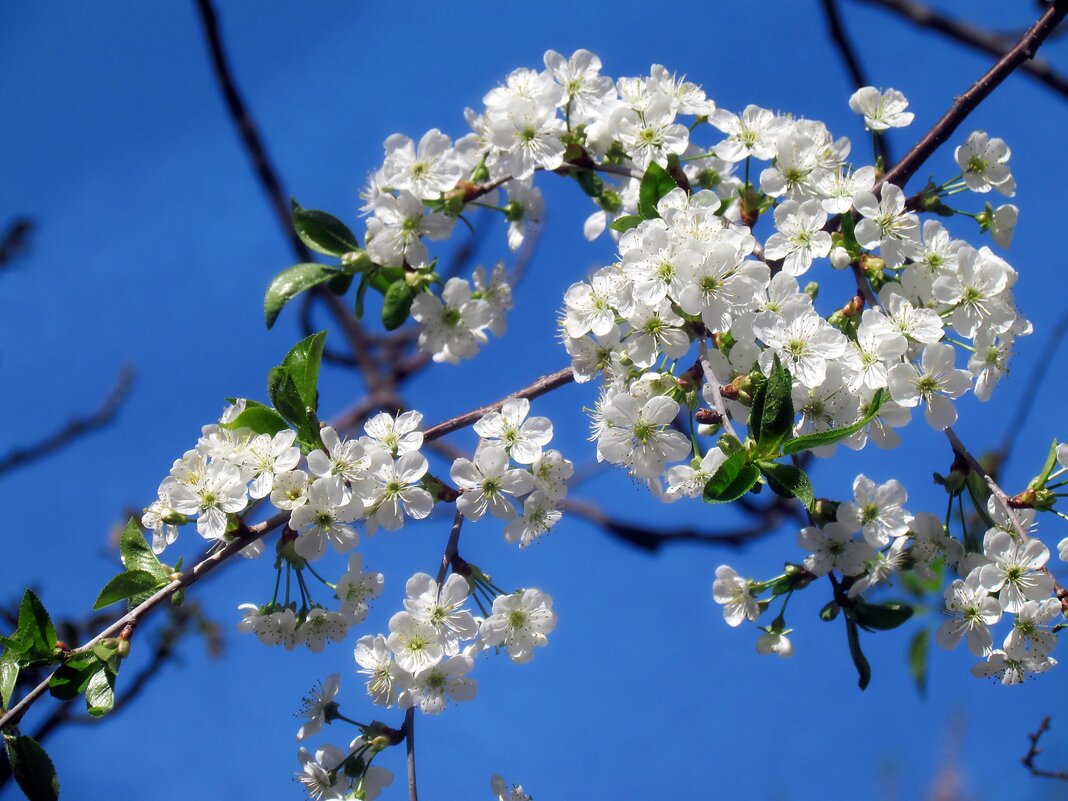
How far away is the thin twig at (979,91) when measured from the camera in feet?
5.96

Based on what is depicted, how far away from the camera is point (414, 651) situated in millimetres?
1772

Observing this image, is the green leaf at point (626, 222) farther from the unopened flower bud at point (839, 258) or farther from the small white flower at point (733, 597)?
the small white flower at point (733, 597)

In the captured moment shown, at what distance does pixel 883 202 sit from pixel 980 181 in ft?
1.23

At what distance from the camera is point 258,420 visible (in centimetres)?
178

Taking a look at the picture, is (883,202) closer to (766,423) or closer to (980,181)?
(980,181)

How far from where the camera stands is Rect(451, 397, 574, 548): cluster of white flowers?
1787mm

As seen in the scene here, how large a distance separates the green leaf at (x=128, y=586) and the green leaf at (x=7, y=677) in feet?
0.62

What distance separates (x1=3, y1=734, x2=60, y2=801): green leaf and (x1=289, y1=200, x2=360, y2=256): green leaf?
3.72 ft

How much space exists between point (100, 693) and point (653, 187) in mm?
1404

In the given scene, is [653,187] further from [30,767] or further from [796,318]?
[30,767]

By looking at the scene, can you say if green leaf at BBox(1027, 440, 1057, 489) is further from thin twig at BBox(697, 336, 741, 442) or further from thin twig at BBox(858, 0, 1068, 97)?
thin twig at BBox(858, 0, 1068, 97)

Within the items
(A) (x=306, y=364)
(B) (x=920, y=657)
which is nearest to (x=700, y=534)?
(B) (x=920, y=657)

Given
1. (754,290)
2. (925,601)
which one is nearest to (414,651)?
(754,290)

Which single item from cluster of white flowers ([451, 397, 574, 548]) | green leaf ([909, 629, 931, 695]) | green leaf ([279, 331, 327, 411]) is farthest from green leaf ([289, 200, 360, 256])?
green leaf ([909, 629, 931, 695])
